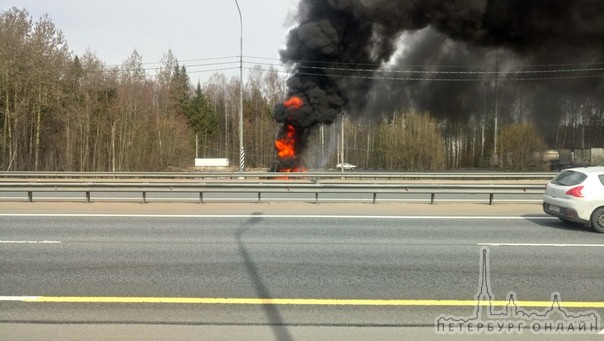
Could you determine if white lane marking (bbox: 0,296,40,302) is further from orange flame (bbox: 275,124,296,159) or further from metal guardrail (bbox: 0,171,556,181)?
orange flame (bbox: 275,124,296,159)

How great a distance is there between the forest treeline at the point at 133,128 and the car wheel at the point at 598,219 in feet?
81.2

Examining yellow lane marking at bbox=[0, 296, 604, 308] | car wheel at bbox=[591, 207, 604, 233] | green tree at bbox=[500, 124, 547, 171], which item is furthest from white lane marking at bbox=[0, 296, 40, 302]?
green tree at bbox=[500, 124, 547, 171]

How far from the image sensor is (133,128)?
125 ft

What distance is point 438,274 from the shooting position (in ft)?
19.8

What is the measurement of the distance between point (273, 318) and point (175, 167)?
Result: 3781cm

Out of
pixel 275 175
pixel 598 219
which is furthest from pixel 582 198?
pixel 275 175

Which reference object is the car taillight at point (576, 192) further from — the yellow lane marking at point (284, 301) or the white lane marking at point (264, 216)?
the yellow lane marking at point (284, 301)

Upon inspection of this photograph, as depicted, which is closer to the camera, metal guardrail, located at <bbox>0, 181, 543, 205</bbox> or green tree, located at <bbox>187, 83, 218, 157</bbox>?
metal guardrail, located at <bbox>0, 181, 543, 205</bbox>

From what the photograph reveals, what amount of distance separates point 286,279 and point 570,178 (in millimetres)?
6838

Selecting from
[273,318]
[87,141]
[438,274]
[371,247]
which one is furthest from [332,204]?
[87,141]

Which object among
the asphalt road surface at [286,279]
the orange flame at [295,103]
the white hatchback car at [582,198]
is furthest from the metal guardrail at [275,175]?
the white hatchback car at [582,198]

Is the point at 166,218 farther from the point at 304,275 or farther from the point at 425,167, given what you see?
the point at 425,167

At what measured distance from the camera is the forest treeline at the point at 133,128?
30406mm

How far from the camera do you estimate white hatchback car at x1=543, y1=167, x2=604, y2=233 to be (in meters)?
8.97
